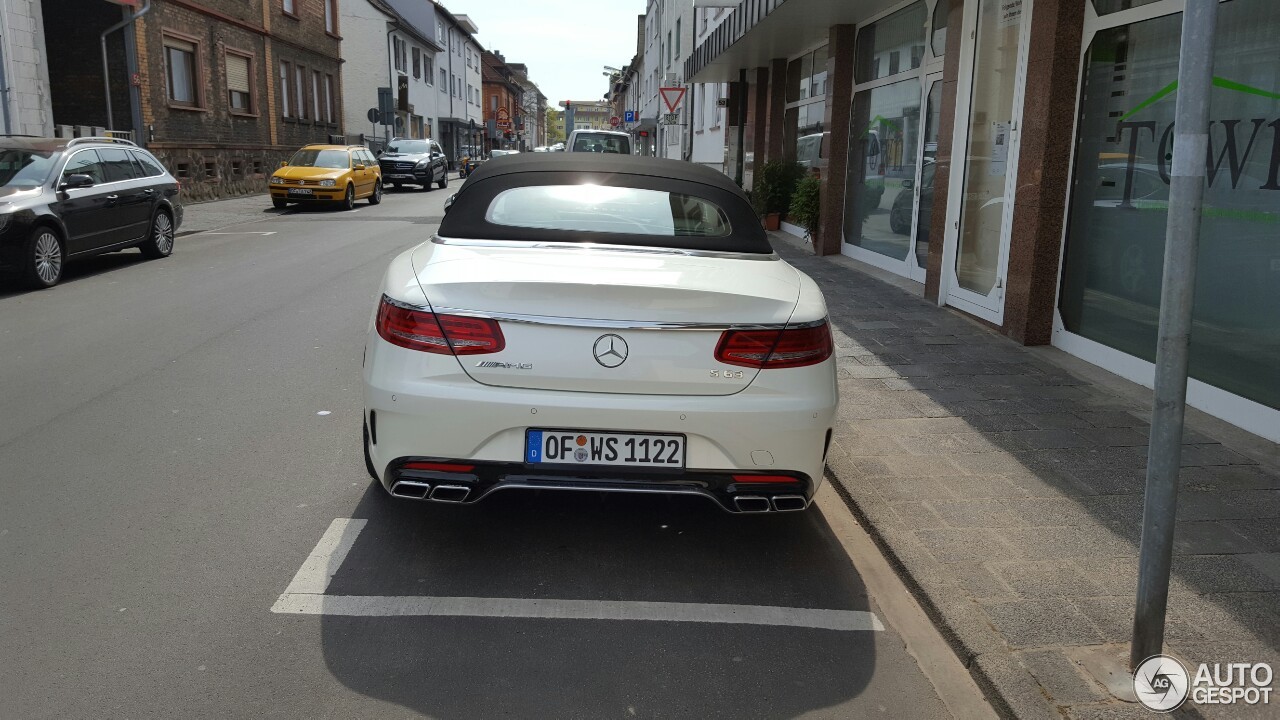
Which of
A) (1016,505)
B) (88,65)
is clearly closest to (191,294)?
(1016,505)

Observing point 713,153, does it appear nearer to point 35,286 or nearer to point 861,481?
point 35,286

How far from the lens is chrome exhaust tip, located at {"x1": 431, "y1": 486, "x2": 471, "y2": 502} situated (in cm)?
370

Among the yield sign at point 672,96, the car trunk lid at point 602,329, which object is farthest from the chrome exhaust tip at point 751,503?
the yield sign at point 672,96

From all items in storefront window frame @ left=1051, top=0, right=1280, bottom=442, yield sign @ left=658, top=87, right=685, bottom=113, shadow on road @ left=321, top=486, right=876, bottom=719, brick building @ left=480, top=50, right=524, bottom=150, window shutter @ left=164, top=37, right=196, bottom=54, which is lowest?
shadow on road @ left=321, top=486, right=876, bottom=719

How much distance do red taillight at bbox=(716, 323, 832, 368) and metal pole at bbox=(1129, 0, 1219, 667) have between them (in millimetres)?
1223

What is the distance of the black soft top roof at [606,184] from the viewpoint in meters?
4.38

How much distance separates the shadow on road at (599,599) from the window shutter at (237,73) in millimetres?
28537

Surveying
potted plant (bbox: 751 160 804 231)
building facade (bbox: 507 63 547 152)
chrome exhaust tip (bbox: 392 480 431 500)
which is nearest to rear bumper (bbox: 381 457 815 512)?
chrome exhaust tip (bbox: 392 480 431 500)

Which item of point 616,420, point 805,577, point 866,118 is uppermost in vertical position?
point 866,118

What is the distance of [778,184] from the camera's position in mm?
18156

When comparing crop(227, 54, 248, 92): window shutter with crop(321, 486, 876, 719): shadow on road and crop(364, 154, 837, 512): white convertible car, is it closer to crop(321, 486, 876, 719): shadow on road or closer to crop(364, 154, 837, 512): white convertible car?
crop(321, 486, 876, 719): shadow on road

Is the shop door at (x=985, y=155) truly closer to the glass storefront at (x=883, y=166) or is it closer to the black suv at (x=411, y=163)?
the glass storefront at (x=883, y=166)

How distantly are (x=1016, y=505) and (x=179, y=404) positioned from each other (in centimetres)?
480

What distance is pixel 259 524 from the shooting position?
4.30 meters
